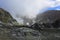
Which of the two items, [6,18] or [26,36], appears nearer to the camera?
[26,36]

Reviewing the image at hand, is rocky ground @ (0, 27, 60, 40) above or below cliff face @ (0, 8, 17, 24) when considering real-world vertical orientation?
below

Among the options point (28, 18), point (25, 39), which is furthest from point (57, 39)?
point (28, 18)

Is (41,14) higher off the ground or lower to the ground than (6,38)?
higher

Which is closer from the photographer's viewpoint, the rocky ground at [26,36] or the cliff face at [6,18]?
the rocky ground at [26,36]

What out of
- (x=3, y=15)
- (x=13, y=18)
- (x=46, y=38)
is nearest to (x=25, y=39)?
(x=46, y=38)

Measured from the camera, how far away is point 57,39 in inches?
640

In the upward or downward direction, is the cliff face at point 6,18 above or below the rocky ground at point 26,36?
above

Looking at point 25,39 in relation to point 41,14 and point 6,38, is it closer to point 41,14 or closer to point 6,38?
point 6,38

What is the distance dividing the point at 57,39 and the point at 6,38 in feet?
14.3

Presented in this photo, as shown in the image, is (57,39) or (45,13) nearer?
(57,39)

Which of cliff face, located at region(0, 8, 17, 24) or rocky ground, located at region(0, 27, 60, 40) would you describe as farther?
cliff face, located at region(0, 8, 17, 24)

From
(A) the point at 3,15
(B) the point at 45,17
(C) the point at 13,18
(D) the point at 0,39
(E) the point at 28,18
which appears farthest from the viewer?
(E) the point at 28,18

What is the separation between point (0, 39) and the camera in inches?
619

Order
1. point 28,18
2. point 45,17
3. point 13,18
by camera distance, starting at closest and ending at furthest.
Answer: point 13,18 < point 45,17 < point 28,18
